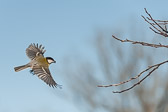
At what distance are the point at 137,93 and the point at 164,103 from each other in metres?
1.14

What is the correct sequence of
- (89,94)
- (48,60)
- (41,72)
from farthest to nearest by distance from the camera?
(89,94), (41,72), (48,60)

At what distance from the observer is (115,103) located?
11.9m

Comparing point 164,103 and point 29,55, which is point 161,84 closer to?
point 164,103

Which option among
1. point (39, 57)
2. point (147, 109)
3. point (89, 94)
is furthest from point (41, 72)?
point (147, 109)

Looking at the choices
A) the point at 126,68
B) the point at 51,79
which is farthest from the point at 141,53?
the point at 51,79

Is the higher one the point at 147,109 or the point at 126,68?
the point at 126,68

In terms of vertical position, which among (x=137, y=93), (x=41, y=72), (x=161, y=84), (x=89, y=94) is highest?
(x=161, y=84)

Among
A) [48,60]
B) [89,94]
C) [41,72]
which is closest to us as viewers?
[48,60]

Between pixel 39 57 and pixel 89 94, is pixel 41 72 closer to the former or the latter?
pixel 39 57

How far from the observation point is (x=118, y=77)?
39.5 ft

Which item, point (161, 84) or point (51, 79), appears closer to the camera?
point (51, 79)

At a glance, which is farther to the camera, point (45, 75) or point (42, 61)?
point (45, 75)

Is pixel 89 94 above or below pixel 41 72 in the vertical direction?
above

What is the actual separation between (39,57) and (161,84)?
899 centimetres
